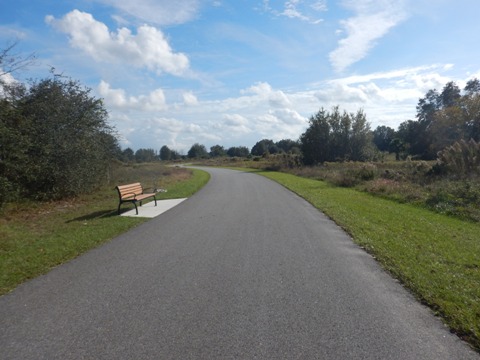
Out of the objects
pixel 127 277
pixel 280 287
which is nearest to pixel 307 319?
pixel 280 287

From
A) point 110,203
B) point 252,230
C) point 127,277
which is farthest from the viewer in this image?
point 110,203

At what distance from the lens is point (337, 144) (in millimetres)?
47531

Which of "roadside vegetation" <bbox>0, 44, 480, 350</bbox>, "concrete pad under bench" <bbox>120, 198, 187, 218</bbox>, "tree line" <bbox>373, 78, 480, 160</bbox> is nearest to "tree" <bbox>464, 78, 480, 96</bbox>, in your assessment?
"tree line" <bbox>373, 78, 480, 160</bbox>

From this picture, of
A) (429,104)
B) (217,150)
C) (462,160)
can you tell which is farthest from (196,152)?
(462,160)

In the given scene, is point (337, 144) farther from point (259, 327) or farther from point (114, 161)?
point (259, 327)

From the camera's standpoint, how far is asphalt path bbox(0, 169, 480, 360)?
345 cm

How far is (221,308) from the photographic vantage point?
436 cm

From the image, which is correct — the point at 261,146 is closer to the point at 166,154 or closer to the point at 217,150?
the point at 217,150

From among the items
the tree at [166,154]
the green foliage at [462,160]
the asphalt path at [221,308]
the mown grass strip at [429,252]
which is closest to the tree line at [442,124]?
the green foliage at [462,160]

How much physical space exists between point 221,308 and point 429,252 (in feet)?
14.9

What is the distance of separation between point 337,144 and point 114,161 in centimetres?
3262

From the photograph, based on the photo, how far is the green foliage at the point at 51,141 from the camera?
1288 centimetres

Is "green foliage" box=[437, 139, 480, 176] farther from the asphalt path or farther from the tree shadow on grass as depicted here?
the tree shadow on grass

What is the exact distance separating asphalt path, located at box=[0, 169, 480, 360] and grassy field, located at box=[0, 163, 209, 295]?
421 millimetres
